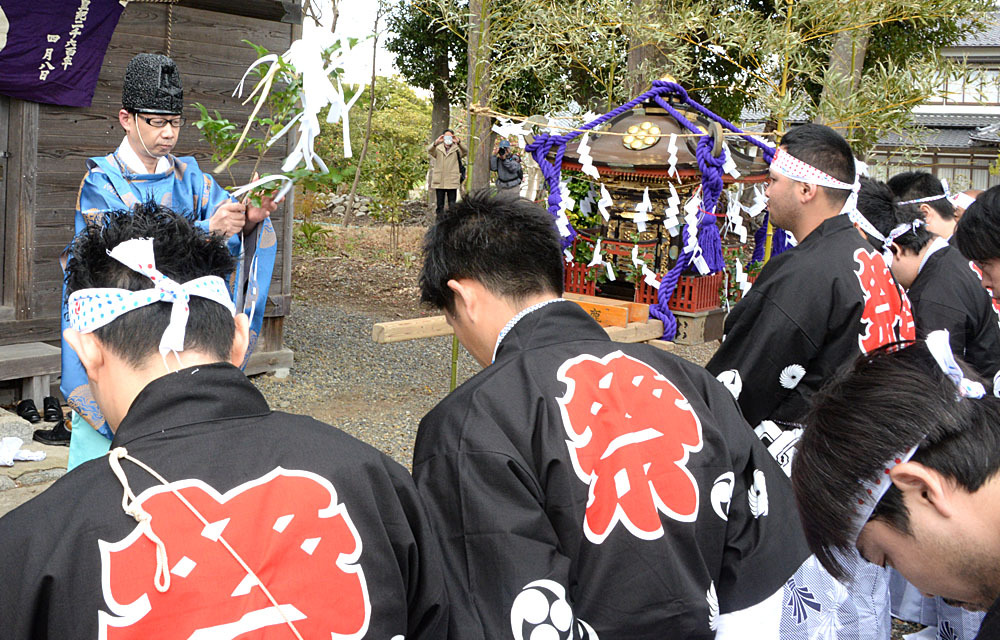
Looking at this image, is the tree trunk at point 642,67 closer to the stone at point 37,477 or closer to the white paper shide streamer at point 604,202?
the white paper shide streamer at point 604,202

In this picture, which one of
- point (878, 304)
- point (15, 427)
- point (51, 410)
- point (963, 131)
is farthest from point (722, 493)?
point (963, 131)

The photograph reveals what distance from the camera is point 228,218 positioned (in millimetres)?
3082

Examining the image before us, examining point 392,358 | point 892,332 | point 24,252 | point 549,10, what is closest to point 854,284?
point 892,332

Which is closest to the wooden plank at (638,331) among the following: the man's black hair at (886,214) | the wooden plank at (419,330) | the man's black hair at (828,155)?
the wooden plank at (419,330)

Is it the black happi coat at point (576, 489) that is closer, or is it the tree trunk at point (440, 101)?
the black happi coat at point (576, 489)

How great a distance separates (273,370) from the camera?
7.61 m

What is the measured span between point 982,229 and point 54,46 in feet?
18.4

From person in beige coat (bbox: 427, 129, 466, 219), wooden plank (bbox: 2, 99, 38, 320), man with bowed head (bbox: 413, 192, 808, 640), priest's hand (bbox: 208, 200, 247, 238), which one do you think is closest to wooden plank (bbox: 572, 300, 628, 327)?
priest's hand (bbox: 208, 200, 247, 238)

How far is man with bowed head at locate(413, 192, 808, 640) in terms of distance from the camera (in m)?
1.85

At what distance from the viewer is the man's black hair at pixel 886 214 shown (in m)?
4.19

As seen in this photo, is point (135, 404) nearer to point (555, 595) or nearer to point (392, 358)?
point (555, 595)

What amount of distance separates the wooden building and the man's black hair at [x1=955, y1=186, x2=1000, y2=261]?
5.51 metres

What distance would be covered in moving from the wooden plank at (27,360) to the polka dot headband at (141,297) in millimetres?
4813

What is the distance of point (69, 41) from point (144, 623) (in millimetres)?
5617
